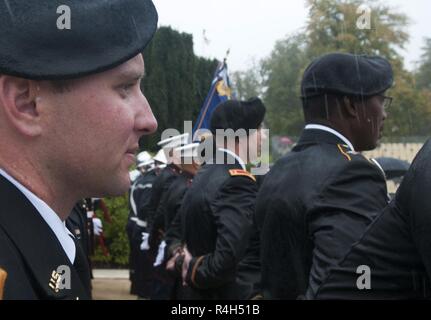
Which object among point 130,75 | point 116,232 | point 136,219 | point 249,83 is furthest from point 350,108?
point 249,83

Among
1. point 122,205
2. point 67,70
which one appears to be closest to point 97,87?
point 67,70

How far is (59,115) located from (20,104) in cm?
7

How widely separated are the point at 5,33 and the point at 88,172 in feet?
0.99

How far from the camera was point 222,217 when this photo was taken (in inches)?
177

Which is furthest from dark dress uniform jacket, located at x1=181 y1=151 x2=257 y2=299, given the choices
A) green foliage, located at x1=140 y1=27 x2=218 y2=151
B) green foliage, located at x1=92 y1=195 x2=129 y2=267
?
green foliage, located at x1=92 y1=195 x2=129 y2=267

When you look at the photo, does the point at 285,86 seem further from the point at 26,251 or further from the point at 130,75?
the point at 26,251

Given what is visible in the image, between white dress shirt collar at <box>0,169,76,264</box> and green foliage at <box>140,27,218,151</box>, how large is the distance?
771cm

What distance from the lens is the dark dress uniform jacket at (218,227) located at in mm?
4457

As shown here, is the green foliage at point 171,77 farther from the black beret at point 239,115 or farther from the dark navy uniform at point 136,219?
the black beret at point 239,115

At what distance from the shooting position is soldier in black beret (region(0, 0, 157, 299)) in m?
1.24

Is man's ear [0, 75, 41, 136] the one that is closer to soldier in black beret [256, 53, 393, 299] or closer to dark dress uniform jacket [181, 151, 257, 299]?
soldier in black beret [256, 53, 393, 299]

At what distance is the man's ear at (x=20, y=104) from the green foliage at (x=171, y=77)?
25.6 ft

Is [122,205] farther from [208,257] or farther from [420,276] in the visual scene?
[420,276]

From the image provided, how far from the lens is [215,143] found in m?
5.02
